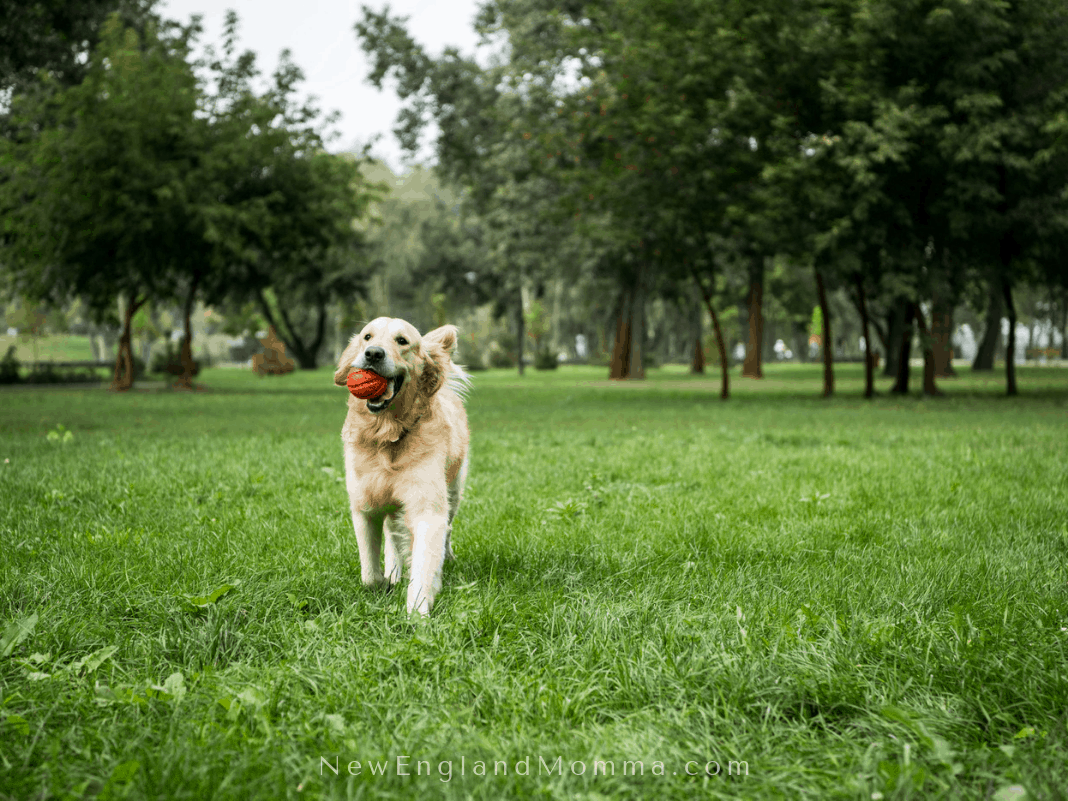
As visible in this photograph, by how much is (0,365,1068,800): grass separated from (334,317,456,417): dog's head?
905 millimetres

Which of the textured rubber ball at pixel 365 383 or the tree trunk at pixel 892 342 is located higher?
the tree trunk at pixel 892 342

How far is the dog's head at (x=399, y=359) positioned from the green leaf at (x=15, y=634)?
1475 mm

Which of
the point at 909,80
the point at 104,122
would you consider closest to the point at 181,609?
the point at 909,80

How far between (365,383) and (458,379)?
0.79 m

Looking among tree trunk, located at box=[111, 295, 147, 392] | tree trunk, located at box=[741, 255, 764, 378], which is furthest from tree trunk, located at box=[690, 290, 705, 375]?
tree trunk, located at box=[111, 295, 147, 392]

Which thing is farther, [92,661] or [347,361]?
[347,361]

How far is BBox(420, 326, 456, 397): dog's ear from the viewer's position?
12.2 ft

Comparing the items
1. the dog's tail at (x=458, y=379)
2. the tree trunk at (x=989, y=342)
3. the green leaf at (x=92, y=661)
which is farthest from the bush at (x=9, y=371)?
the tree trunk at (x=989, y=342)

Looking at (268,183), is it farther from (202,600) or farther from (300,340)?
(300,340)

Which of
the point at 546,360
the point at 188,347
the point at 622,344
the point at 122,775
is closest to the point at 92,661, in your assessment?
the point at 122,775

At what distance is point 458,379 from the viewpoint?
162 inches

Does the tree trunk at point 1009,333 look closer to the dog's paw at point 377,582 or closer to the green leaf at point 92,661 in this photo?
the dog's paw at point 377,582

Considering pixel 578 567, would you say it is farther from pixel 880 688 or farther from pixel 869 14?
pixel 869 14

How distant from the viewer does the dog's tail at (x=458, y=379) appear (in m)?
3.93
